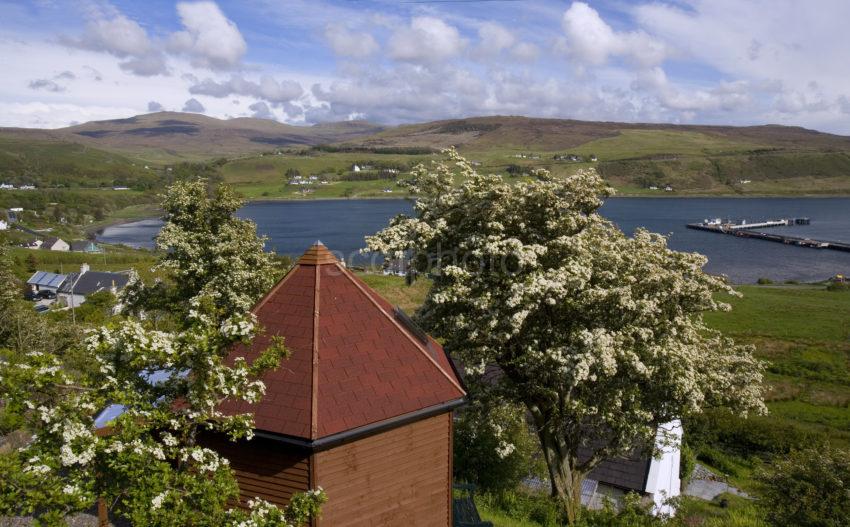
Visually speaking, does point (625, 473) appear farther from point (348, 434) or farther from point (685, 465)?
point (348, 434)

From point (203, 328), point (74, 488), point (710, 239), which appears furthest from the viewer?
point (710, 239)

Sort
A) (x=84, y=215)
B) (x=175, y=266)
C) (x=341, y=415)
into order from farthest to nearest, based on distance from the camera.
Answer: (x=84, y=215) → (x=175, y=266) → (x=341, y=415)

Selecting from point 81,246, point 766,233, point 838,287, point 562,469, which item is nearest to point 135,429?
point 562,469

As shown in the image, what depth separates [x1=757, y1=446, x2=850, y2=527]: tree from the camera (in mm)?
14141

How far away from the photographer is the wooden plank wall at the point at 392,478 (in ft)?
34.7

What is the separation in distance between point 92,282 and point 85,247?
45.7 meters

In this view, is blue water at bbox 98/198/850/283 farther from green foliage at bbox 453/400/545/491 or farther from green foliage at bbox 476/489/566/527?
green foliage at bbox 476/489/566/527

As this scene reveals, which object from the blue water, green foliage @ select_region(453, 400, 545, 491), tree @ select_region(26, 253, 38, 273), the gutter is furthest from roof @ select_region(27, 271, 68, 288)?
the gutter

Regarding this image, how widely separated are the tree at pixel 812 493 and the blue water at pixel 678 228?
46895mm

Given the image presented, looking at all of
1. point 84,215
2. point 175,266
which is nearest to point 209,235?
point 175,266

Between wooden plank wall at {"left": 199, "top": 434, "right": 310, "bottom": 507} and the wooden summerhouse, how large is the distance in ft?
0.06

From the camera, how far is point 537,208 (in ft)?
44.6

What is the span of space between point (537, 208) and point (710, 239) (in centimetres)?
12518

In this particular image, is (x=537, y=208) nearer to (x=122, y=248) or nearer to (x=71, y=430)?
(x=71, y=430)
